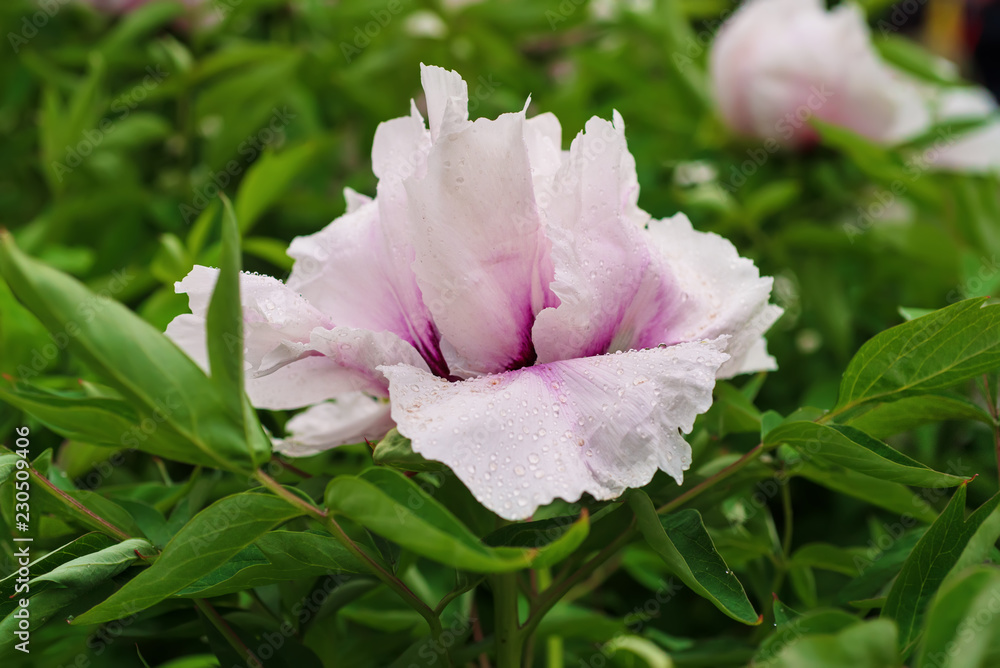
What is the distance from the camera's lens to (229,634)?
1.25 feet

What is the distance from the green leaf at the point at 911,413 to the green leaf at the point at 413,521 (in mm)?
202

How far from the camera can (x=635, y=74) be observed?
3.16ft

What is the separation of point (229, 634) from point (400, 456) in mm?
127

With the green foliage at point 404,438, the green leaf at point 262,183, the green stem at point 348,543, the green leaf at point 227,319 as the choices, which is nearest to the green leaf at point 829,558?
the green foliage at point 404,438

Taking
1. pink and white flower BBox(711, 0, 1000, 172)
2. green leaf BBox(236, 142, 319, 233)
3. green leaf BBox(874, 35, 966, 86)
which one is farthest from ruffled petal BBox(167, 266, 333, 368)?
green leaf BBox(874, 35, 966, 86)

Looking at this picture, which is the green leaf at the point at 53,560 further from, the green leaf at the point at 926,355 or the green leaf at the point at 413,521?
the green leaf at the point at 926,355

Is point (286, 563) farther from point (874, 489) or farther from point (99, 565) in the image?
point (874, 489)

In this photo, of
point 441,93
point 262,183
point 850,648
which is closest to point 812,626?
point 850,648

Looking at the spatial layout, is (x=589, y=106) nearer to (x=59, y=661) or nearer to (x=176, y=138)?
(x=176, y=138)

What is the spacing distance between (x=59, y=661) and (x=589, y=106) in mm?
782

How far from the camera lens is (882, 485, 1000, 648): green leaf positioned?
1.08ft

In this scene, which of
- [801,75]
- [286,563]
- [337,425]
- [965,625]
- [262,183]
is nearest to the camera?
[965,625]

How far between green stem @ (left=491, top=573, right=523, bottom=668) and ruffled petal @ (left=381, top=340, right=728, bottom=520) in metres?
0.08

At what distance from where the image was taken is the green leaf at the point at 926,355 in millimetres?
355
